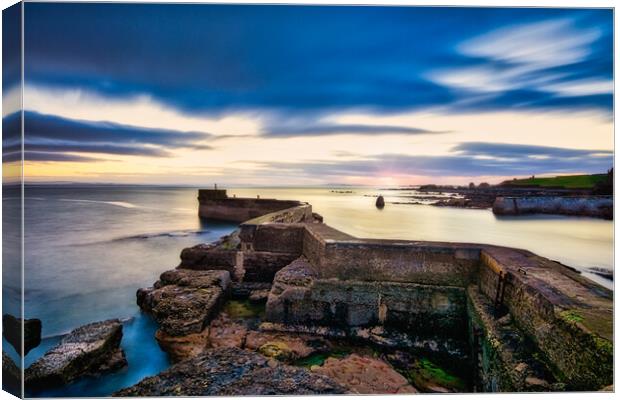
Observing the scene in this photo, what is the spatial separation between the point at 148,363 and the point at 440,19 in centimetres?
488

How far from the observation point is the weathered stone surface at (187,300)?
4352 mm

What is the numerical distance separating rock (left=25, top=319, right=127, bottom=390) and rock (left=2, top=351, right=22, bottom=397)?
27.8 inches

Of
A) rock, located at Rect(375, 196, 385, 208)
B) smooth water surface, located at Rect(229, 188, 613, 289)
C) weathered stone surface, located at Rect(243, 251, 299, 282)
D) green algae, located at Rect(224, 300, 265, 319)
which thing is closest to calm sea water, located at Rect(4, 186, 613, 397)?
smooth water surface, located at Rect(229, 188, 613, 289)

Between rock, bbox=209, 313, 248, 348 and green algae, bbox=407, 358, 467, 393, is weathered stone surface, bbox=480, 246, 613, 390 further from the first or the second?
rock, bbox=209, 313, 248, 348

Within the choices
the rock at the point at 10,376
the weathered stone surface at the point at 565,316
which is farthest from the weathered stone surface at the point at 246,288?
the weathered stone surface at the point at 565,316

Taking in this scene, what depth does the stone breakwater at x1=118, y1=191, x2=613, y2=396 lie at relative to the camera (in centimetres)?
233

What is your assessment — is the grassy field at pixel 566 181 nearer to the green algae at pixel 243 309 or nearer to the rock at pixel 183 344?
the green algae at pixel 243 309

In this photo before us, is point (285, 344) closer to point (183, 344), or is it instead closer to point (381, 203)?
point (183, 344)

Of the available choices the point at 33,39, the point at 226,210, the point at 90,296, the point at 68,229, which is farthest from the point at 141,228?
the point at 33,39

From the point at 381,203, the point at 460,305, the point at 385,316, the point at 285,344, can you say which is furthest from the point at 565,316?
the point at 381,203

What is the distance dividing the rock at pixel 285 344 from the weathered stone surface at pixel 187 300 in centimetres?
78

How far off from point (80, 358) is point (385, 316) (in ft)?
10.9

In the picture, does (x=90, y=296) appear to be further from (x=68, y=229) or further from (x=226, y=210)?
(x=226, y=210)

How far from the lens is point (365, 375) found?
10.8ft
